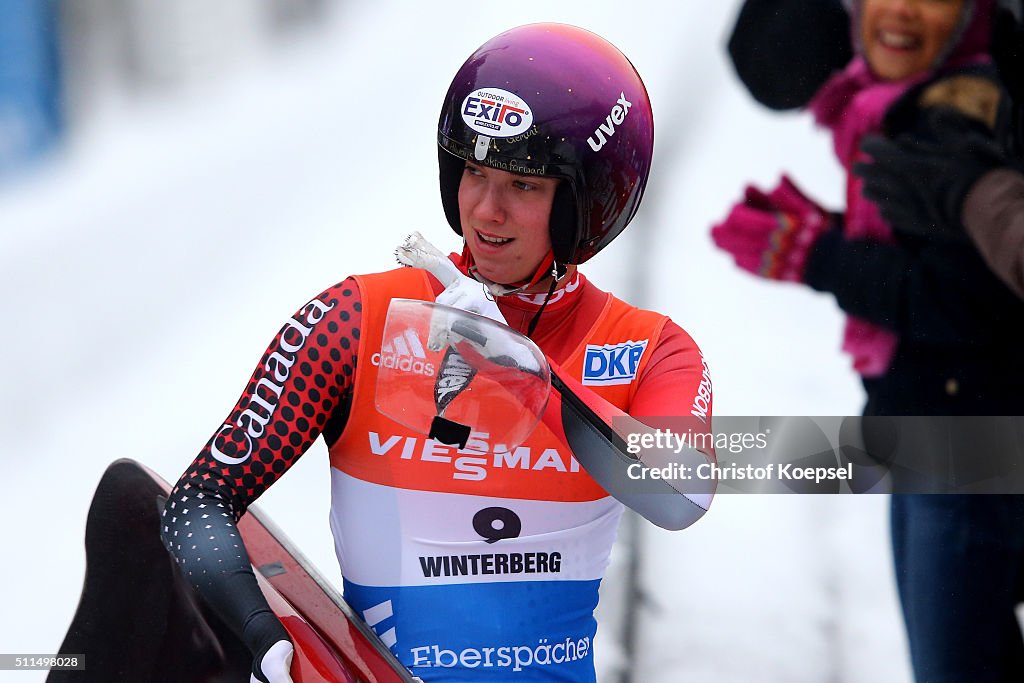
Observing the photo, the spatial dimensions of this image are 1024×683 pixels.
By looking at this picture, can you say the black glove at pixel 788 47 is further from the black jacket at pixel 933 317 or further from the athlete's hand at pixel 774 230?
the black jacket at pixel 933 317

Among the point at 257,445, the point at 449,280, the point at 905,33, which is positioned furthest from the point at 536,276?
the point at 905,33

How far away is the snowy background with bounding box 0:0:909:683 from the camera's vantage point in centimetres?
409

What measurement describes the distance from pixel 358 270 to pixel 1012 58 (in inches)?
86.3

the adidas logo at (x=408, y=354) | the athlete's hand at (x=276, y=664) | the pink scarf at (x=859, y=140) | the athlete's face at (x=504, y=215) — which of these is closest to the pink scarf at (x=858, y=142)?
the pink scarf at (x=859, y=140)

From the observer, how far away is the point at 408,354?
208cm

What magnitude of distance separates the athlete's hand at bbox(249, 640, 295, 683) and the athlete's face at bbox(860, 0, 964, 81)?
2.96 meters

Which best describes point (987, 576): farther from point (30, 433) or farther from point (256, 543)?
point (30, 433)

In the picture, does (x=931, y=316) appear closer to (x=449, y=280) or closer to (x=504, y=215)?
(x=504, y=215)

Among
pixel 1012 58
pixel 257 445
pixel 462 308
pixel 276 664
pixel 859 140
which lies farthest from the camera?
pixel 859 140

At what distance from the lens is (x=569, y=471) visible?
250 centimetres

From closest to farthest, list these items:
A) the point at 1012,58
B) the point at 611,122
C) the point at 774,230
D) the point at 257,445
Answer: the point at 257,445
the point at 611,122
the point at 1012,58
the point at 774,230

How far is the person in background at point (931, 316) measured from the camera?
4051mm

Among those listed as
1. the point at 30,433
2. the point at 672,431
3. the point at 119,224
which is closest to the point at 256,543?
the point at 672,431

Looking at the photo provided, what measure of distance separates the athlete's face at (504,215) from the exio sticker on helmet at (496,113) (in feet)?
0.28
